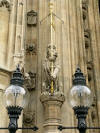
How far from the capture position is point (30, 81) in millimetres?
9984

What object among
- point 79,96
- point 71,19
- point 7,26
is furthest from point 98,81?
point 79,96

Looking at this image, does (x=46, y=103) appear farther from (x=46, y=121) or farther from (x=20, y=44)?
(x=20, y=44)

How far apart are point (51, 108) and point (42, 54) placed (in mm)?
2378

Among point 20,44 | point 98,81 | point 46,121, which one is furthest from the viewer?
point 98,81

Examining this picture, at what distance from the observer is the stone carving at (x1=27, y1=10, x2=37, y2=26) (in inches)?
447

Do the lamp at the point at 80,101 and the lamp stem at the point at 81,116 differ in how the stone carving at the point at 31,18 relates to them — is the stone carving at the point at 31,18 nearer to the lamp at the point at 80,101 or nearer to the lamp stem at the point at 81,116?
the lamp at the point at 80,101

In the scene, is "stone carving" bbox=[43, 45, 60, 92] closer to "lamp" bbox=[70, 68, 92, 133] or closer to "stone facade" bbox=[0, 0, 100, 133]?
"stone facade" bbox=[0, 0, 100, 133]

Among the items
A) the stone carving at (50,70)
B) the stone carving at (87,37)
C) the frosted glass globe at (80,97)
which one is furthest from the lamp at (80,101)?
the stone carving at (87,37)

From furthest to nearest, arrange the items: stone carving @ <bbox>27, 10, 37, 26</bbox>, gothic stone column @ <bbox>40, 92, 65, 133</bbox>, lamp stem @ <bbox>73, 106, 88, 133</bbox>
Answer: stone carving @ <bbox>27, 10, 37, 26</bbox> < gothic stone column @ <bbox>40, 92, 65, 133</bbox> < lamp stem @ <bbox>73, 106, 88, 133</bbox>

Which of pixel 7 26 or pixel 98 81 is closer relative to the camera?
pixel 7 26

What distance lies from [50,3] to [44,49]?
82.9 inches

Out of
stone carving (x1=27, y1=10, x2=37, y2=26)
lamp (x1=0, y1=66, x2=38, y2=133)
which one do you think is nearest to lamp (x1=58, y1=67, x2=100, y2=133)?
lamp (x1=0, y1=66, x2=38, y2=133)

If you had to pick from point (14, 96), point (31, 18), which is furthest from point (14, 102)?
point (31, 18)

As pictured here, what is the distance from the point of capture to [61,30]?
11.0 metres
